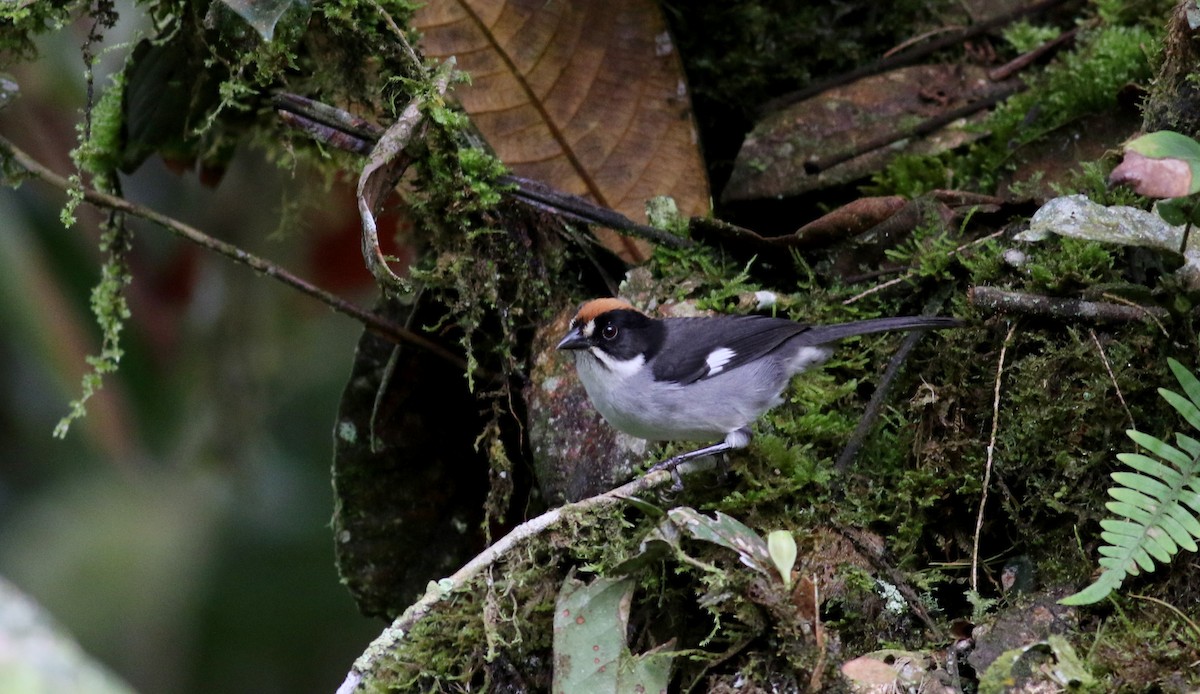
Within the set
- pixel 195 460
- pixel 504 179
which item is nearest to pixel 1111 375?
pixel 504 179

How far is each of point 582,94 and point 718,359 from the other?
1.15 meters

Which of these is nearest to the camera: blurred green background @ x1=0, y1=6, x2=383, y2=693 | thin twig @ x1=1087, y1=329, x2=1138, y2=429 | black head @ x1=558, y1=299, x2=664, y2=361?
thin twig @ x1=1087, y1=329, x2=1138, y2=429

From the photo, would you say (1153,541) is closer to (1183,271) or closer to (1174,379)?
(1174,379)

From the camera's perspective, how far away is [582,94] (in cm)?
390

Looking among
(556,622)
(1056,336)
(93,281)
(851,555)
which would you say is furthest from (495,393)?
(93,281)

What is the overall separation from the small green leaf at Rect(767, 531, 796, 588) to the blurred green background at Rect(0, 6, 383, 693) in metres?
3.32

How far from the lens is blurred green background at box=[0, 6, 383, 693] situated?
544 cm

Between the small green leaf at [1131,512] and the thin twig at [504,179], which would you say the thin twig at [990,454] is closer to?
the small green leaf at [1131,512]

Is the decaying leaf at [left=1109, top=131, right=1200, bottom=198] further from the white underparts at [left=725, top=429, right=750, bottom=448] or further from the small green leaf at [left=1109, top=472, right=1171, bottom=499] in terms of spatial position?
the white underparts at [left=725, top=429, right=750, bottom=448]

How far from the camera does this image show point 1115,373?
2.91 metres

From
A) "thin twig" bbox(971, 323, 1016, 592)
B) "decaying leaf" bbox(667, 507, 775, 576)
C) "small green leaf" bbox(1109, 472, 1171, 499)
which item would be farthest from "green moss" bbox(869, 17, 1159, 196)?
"decaying leaf" bbox(667, 507, 775, 576)

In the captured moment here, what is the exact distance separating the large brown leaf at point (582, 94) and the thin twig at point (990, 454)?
52.6 inches

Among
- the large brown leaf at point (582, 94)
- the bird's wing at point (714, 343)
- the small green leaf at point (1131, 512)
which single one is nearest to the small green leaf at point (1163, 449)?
the small green leaf at point (1131, 512)

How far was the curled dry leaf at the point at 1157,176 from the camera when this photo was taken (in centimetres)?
240
